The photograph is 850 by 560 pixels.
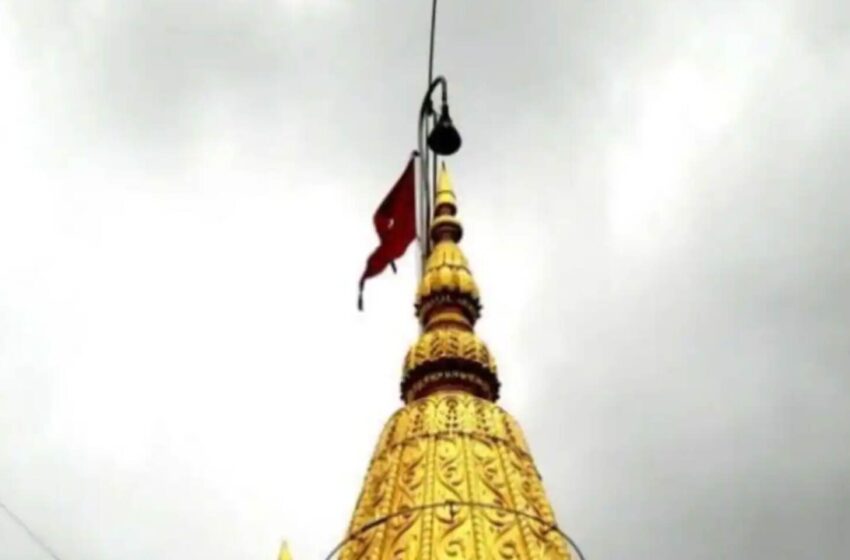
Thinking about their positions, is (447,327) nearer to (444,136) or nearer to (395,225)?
(395,225)

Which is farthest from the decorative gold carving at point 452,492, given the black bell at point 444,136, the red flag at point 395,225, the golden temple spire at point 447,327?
the black bell at point 444,136

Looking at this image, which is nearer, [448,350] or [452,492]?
[452,492]

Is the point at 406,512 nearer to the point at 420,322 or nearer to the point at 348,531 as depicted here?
the point at 348,531

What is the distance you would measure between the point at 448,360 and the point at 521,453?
76 cm

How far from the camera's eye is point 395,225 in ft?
31.1

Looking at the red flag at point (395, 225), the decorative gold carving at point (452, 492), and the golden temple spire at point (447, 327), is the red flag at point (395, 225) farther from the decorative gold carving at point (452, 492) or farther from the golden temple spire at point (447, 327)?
the decorative gold carving at point (452, 492)

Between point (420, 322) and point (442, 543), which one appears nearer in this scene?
point (442, 543)

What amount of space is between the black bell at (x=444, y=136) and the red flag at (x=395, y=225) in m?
0.30

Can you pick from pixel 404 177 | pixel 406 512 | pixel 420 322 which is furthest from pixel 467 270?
pixel 406 512

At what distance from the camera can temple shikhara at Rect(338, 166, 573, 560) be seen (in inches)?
274

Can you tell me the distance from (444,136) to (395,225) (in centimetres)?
74

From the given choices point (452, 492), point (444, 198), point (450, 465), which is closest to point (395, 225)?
point (444, 198)

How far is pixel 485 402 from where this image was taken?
25.9 feet

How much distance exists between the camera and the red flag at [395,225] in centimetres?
941
